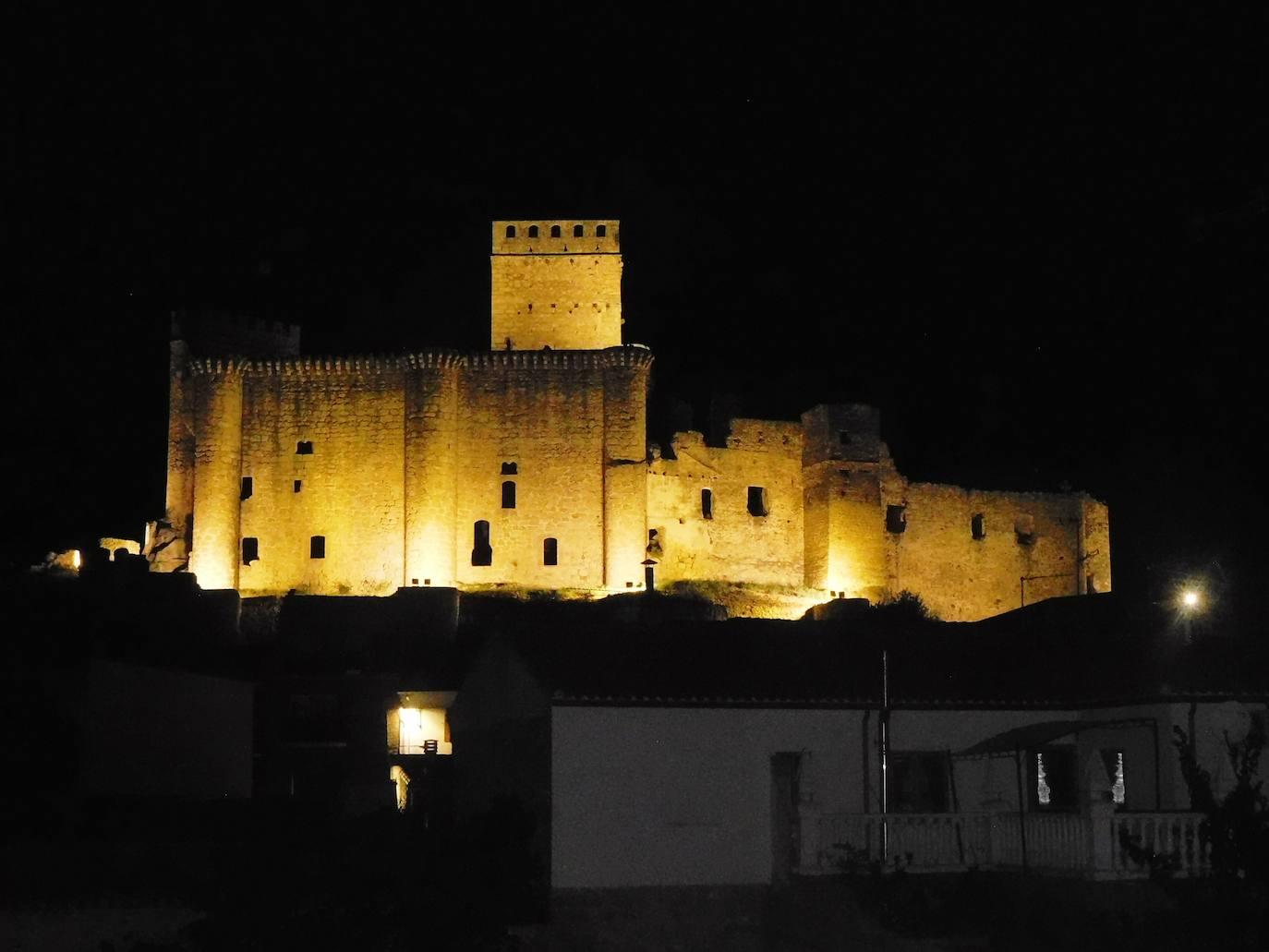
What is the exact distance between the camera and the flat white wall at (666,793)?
79.9ft

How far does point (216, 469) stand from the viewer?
54938mm

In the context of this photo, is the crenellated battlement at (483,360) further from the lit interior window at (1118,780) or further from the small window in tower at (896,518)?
the lit interior window at (1118,780)

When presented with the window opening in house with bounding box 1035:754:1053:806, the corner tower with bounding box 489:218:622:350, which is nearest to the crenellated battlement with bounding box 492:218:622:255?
the corner tower with bounding box 489:218:622:350

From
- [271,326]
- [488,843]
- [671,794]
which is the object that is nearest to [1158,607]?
[671,794]

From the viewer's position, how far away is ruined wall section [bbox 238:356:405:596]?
53.9 metres

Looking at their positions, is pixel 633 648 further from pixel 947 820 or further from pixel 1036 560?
pixel 1036 560

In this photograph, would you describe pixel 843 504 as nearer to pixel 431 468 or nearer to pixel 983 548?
pixel 983 548

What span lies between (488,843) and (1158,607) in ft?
41.7

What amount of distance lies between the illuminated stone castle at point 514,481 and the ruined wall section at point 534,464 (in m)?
0.05

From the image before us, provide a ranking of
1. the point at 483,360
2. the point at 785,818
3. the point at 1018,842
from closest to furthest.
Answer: the point at 1018,842
the point at 785,818
the point at 483,360

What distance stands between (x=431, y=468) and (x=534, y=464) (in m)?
2.98

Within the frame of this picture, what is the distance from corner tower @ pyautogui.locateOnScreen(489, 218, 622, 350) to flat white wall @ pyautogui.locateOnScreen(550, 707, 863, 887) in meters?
32.7

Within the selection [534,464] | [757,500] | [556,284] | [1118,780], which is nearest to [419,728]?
[534,464]

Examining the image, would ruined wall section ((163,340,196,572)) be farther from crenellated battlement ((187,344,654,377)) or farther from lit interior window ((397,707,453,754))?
lit interior window ((397,707,453,754))
